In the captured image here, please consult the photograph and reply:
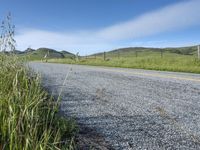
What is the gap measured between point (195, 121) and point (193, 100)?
6.43ft

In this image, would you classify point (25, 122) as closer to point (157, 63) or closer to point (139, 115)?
point (139, 115)

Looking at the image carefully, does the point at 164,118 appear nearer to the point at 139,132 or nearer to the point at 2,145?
the point at 139,132

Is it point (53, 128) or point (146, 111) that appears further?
point (146, 111)

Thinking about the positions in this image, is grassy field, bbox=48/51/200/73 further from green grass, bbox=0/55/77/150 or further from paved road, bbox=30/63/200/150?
green grass, bbox=0/55/77/150

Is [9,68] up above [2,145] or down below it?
above

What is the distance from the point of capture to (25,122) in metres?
3.55

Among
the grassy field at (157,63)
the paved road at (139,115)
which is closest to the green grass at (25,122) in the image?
the paved road at (139,115)

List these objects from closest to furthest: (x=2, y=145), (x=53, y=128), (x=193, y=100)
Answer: (x=2, y=145) < (x=53, y=128) < (x=193, y=100)

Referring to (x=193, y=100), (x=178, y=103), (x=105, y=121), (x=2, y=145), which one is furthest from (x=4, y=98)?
(x=193, y=100)

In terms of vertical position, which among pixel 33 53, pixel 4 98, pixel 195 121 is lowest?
pixel 195 121

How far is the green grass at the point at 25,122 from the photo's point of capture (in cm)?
311

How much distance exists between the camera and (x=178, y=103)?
6.34 metres

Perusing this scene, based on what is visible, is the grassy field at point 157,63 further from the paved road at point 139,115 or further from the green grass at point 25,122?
the green grass at point 25,122

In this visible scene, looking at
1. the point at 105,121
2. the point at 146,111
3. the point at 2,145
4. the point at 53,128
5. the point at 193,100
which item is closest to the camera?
the point at 2,145
